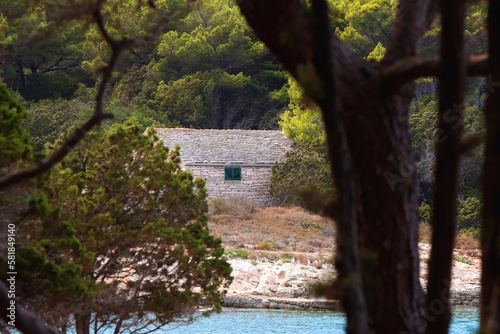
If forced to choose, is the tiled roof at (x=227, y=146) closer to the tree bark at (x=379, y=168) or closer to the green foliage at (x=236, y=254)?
the green foliage at (x=236, y=254)

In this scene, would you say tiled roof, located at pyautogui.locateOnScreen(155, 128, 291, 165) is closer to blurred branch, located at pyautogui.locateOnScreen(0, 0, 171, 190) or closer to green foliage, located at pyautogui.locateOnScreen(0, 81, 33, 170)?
green foliage, located at pyautogui.locateOnScreen(0, 81, 33, 170)

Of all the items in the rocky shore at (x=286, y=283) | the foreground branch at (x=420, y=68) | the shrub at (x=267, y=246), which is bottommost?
the rocky shore at (x=286, y=283)

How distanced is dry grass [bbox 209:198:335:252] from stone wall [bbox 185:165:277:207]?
0.97 meters

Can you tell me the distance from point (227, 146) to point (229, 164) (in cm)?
132

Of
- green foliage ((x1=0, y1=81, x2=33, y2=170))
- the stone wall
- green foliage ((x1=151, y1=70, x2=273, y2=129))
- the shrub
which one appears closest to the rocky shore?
the shrub

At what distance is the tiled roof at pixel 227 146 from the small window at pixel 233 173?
0.24 metres

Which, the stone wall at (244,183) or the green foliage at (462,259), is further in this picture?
the stone wall at (244,183)

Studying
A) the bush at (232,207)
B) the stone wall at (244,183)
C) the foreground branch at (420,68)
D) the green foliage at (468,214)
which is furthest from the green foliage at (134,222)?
the green foliage at (468,214)

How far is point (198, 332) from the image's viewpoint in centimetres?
1698

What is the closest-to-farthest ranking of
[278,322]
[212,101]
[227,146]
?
[278,322]
[227,146]
[212,101]

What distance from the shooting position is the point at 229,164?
103 ft

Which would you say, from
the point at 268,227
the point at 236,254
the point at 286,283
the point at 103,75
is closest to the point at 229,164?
the point at 268,227

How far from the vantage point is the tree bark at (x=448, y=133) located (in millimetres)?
2691

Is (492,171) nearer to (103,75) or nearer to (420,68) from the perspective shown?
(420,68)
